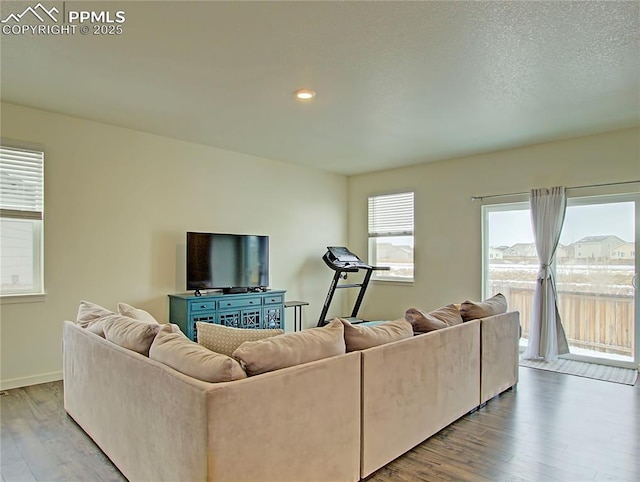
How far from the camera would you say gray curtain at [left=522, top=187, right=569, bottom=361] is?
494 centimetres

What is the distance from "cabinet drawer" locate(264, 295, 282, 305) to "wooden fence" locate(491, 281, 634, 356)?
3514 mm

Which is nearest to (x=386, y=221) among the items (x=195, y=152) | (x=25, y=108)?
(x=195, y=152)

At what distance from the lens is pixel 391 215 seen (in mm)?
6801

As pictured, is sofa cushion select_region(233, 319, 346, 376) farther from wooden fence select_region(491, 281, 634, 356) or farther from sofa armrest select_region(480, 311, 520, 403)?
wooden fence select_region(491, 281, 634, 356)

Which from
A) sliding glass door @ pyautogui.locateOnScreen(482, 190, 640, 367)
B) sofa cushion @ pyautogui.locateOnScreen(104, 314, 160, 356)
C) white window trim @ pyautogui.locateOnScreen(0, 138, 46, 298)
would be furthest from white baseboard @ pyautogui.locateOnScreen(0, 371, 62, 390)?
sliding glass door @ pyautogui.locateOnScreen(482, 190, 640, 367)

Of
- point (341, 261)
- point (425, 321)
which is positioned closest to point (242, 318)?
point (341, 261)

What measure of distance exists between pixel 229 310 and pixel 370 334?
9.43 ft

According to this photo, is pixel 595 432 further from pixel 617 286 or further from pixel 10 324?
pixel 10 324

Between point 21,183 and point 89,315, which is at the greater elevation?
point 21,183

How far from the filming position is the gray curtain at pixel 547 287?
16.2 feet

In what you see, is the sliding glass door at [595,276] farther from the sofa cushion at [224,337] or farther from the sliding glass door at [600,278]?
the sofa cushion at [224,337]

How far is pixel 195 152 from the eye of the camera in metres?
5.26

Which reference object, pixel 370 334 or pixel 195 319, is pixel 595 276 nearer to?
pixel 370 334

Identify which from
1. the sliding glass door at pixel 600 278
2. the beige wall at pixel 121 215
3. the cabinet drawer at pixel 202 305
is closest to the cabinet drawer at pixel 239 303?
the cabinet drawer at pixel 202 305
